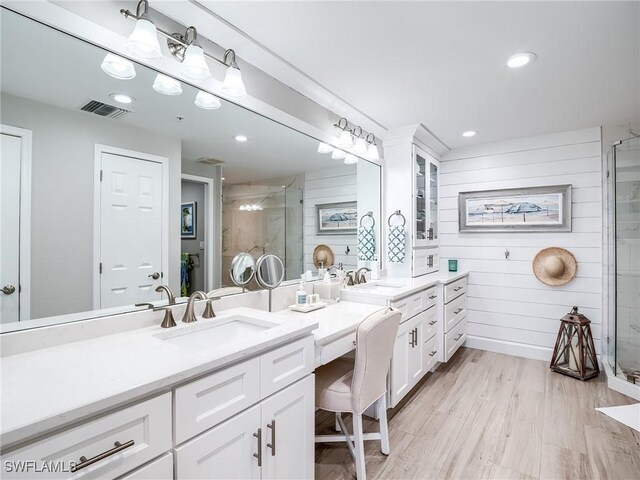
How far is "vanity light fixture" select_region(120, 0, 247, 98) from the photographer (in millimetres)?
1305

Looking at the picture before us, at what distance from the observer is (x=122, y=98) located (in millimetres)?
1396

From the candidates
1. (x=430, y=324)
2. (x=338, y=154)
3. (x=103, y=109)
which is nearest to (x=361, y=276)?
(x=430, y=324)

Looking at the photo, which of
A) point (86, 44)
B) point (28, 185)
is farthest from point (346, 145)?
point (28, 185)

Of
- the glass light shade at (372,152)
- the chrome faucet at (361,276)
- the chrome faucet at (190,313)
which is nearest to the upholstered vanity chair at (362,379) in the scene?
the chrome faucet at (190,313)

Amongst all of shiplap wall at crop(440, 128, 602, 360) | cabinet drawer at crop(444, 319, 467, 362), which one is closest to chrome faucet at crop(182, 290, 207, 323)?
cabinet drawer at crop(444, 319, 467, 362)

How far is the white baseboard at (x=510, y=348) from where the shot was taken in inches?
133

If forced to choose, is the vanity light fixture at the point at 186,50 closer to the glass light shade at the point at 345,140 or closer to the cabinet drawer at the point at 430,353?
the glass light shade at the point at 345,140

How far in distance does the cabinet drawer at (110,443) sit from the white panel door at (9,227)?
64 centimetres

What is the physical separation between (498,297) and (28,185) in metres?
4.03

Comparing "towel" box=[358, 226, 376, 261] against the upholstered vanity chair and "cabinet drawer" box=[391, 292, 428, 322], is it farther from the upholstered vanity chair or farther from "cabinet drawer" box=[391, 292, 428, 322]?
the upholstered vanity chair

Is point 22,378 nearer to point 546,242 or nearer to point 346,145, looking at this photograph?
point 346,145

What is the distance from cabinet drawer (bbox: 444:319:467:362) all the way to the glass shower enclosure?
4.15 feet

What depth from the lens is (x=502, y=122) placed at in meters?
3.00

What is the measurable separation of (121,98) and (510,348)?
409 cm
